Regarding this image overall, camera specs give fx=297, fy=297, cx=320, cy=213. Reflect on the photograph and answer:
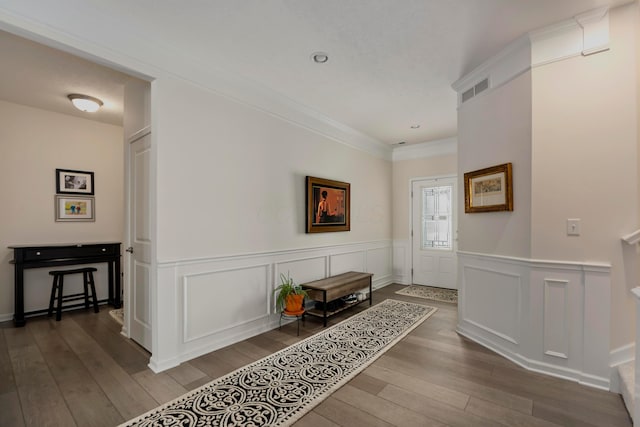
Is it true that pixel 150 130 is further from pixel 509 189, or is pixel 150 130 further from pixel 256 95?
pixel 509 189

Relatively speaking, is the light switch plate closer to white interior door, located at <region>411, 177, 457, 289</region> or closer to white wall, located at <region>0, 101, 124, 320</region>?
white interior door, located at <region>411, 177, 457, 289</region>

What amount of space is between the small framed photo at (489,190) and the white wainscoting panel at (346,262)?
6.70 ft

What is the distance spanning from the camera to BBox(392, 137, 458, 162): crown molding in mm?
5555

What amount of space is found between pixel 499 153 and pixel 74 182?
558 cm

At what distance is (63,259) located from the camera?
3.98 meters

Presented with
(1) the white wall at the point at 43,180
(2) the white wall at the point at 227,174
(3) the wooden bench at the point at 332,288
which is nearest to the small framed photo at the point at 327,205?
(2) the white wall at the point at 227,174

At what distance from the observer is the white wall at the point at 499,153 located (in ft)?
8.64

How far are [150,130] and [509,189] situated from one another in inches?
133

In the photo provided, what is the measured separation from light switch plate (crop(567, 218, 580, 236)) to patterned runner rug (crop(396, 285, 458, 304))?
8.51ft

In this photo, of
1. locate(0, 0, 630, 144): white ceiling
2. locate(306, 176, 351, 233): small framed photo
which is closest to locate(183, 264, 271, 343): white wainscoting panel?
locate(306, 176, 351, 233): small framed photo

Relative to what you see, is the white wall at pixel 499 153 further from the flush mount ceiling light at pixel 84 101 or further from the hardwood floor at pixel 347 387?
the flush mount ceiling light at pixel 84 101

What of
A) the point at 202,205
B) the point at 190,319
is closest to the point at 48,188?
the point at 202,205

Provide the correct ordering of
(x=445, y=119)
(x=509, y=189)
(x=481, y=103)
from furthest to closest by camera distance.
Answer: (x=445, y=119), (x=481, y=103), (x=509, y=189)

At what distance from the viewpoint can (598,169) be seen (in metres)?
2.32
